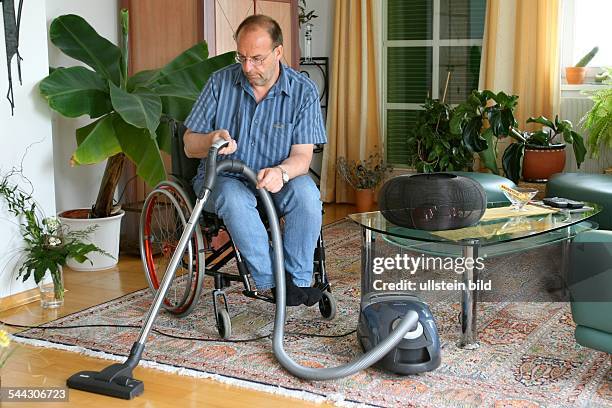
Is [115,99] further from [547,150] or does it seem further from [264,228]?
[547,150]

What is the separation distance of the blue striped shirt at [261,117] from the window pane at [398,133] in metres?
2.93

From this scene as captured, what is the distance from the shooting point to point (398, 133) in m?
6.25

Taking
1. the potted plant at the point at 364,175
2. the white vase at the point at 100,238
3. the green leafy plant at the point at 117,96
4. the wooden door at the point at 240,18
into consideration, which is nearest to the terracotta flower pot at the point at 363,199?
the potted plant at the point at 364,175

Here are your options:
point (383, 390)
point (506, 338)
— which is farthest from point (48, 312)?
point (506, 338)

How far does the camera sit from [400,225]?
3160 mm

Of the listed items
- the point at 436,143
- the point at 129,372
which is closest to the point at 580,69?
the point at 436,143

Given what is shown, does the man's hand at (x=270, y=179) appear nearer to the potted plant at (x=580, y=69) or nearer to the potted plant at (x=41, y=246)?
the potted plant at (x=41, y=246)

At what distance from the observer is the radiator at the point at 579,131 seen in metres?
5.34

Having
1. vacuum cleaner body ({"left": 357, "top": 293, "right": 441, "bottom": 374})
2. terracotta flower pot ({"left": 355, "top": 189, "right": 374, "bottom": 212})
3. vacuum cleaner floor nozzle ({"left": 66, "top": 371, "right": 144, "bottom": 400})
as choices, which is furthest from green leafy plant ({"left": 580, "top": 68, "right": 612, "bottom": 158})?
vacuum cleaner floor nozzle ({"left": 66, "top": 371, "right": 144, "bottom": 400})

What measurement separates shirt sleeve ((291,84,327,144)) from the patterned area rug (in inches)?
28.0

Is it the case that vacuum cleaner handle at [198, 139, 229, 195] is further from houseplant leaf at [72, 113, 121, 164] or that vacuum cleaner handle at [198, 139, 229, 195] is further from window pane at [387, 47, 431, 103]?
window pane at [387, 47, 431, 103]

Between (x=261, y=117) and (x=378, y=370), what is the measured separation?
1057 mm

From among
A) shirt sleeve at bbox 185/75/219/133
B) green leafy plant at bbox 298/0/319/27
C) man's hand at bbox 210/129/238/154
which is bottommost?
man's hand at bbox 210/129/238/154

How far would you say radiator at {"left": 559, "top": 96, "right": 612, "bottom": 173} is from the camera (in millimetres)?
5336
